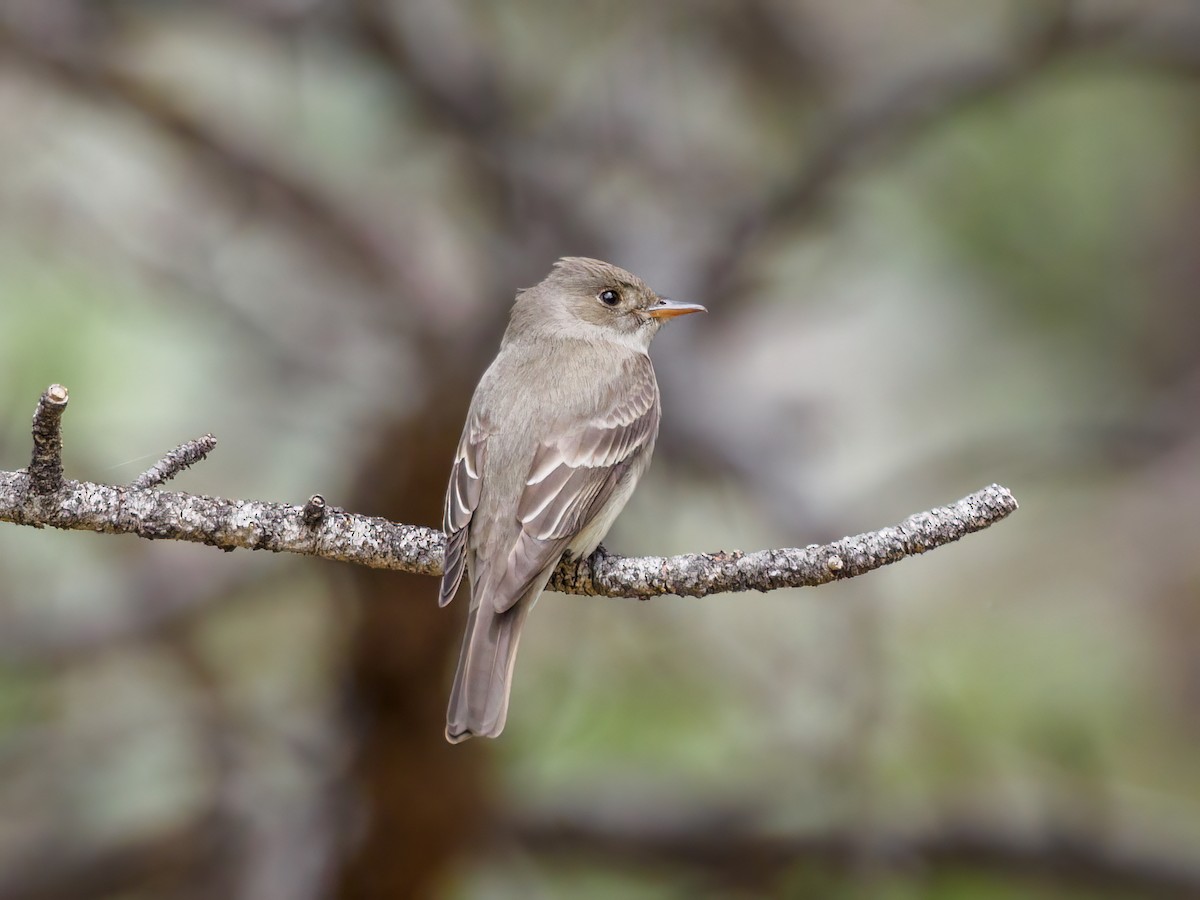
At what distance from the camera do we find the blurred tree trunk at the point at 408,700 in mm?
5270

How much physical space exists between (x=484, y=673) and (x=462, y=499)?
0.56 metres

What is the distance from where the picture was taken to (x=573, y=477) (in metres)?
3.87

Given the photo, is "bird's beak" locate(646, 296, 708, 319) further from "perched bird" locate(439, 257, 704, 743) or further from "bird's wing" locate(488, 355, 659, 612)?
"bird's wing" locate(488, 355, 659, 612)

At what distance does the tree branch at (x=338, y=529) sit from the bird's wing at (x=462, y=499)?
0.18 meters

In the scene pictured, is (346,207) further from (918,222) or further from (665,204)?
(918,222)

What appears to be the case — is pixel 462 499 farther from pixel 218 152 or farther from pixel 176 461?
pixel 218 152

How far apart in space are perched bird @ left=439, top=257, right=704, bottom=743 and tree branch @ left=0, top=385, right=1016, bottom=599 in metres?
0.36

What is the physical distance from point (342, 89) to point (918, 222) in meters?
3.32

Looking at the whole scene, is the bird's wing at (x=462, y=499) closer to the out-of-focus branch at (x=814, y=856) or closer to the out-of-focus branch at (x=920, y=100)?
the out-of-focus branch at (x=920, y=100)

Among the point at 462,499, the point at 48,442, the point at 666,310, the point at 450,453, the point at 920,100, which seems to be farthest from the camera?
the point at 920,100

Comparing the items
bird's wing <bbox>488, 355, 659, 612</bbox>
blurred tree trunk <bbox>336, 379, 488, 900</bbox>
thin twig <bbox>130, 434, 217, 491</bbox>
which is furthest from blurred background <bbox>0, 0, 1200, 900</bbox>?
thin twig <bbox>130, 434, 217, 491</bbox>

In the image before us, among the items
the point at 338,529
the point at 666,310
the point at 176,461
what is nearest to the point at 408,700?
the point at 666,310

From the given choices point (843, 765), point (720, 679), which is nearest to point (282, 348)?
point (720, 679)

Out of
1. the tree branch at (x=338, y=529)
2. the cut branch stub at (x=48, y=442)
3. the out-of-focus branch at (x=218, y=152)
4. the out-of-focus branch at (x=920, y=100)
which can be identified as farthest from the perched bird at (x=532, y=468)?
the out-of-focus branch at (x=218, y=152)
